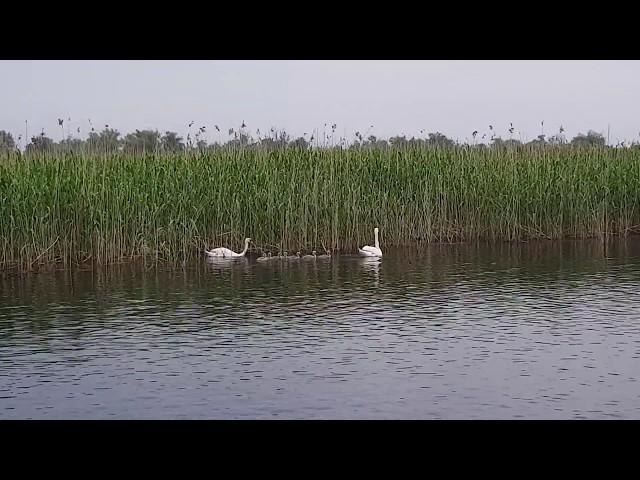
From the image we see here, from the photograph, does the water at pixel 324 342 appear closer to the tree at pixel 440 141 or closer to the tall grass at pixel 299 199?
the tall grass at pixel 299 199

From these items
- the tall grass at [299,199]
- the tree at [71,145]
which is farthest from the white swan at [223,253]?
the tree at [71,145]

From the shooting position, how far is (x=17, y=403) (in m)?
5.64

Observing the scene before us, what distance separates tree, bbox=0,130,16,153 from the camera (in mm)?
12055

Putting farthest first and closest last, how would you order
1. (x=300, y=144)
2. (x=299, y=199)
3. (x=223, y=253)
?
1. (x=300, y=144)
2. (x=299, y=199)
3. (x=223, y=253)

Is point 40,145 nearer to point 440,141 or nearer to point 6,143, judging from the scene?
point 6,143

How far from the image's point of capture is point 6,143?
1226 centimetres

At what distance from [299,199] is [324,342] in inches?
221

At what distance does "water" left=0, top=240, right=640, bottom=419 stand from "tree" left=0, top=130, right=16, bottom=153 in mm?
2439

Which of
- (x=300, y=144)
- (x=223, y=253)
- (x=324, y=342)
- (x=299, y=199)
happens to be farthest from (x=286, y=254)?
(x=324, y=342)

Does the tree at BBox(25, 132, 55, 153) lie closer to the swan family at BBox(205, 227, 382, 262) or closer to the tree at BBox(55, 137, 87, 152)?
the tree at BBox(55, 137, 87, 152)

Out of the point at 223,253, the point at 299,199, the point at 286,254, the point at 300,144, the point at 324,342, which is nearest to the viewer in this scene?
the point at 324,342
